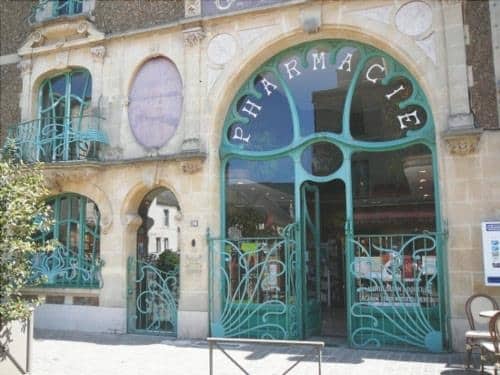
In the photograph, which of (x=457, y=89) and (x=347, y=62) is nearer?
(x=457, y=89)

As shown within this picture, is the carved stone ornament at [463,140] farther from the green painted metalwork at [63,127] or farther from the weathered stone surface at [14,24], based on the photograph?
the weathered stone surface at [14,24]

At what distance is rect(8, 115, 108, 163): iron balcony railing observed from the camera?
11064 millimetres

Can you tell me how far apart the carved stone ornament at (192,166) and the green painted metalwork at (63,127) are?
6.68 ft

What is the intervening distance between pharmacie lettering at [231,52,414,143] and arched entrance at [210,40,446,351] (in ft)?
0.07

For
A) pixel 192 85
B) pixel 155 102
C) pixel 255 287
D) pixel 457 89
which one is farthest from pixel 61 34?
pixel 457 89

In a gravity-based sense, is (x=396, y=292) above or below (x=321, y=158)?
below

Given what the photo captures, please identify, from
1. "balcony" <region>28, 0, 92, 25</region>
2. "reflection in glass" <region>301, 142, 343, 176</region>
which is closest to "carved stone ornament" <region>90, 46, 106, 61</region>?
"balcony" <region>28, 0, 92, 25</region>

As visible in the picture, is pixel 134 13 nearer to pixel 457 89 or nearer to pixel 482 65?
pixel 457 89

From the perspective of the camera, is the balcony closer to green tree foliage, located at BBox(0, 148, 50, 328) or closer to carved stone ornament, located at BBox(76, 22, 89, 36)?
carved stone ornament, located at BBox(76, 22, 89, 36)

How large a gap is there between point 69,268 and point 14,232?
4.69 metres

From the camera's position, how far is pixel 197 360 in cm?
802

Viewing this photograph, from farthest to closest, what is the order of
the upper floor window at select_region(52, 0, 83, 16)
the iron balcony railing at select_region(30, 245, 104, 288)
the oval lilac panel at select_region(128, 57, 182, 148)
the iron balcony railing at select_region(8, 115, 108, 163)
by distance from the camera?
1. the upper floor window at select_region(52, 0, 83, 16)
2. the iron balcony railing at select_region(8, 115, 108, 163)
3. the iron balcony railing at select_region(30, 245, 104, 288)
4. the oval lilac panel at select_region(128, 57, 182, 148)

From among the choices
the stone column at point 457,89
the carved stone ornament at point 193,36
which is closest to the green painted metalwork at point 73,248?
the carved stone ornament at point 193,36

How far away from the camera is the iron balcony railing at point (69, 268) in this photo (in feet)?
36.0
